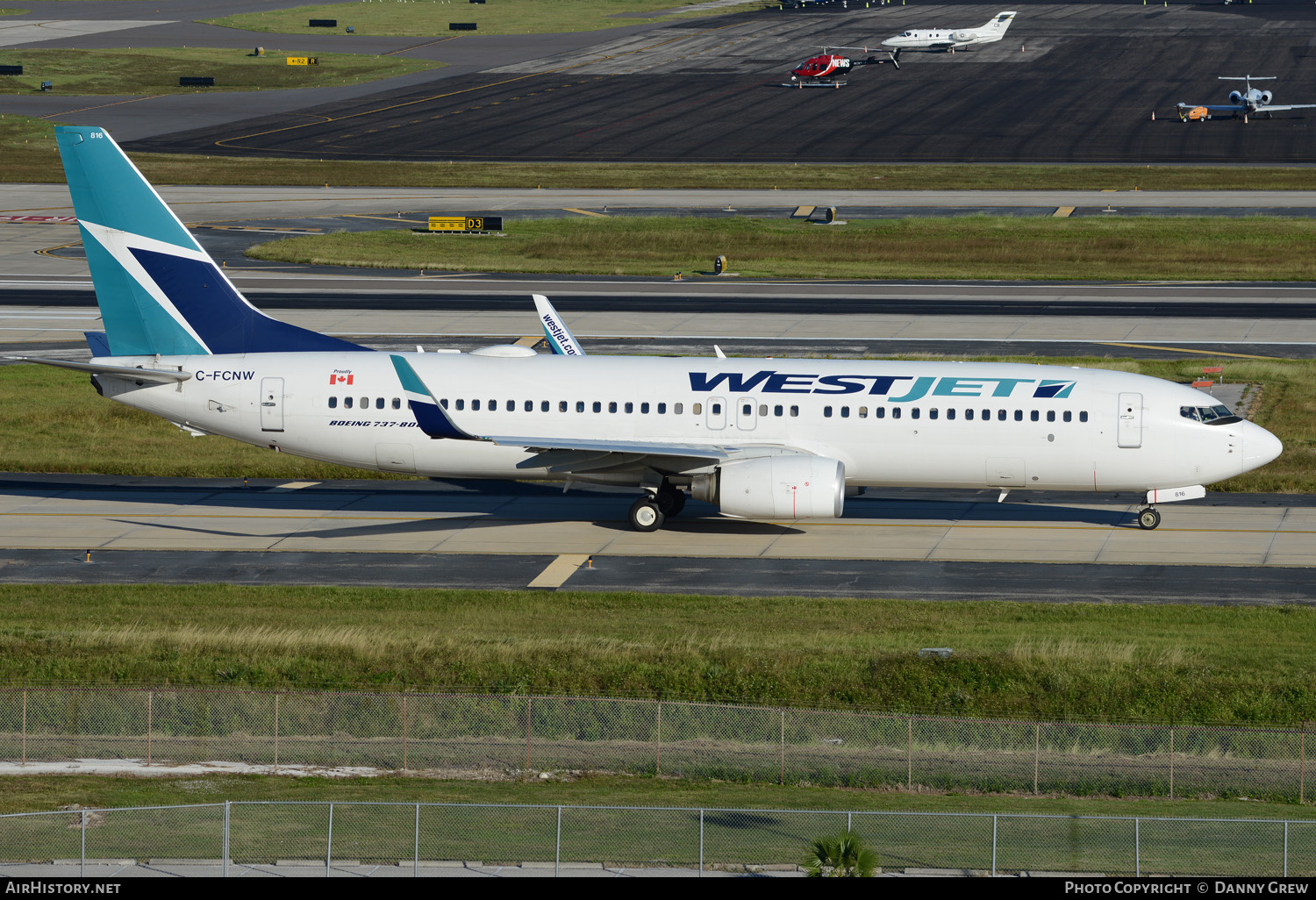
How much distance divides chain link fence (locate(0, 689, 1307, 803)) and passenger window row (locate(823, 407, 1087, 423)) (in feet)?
44.5

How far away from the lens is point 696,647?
34125 mm

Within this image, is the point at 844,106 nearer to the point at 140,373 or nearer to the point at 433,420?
the point at 140,373

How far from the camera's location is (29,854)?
77.4ft

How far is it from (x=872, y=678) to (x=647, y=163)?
8811 centimetres

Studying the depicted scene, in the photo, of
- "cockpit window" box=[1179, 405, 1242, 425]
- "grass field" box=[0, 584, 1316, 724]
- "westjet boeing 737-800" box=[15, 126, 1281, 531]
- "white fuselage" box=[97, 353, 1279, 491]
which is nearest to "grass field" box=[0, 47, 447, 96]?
"westjet boeing 737-800" box=[15, 126, 1281, 531]

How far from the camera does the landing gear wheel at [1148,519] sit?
4441 cm

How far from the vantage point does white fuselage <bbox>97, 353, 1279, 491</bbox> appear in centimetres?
4256

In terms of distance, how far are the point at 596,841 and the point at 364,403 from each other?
74.2 feet

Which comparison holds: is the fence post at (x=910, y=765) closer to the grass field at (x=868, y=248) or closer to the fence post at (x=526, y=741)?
the fence post at (x=526, y=741)

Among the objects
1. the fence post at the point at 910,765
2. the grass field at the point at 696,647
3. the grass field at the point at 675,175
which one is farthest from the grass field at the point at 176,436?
the grass field at the point at 675,175

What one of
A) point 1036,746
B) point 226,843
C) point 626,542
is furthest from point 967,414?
point 226,843

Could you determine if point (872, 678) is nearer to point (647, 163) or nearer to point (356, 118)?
point (647, 163)

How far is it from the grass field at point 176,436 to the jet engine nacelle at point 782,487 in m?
15.3

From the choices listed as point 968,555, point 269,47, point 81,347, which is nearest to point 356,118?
point 269,47
